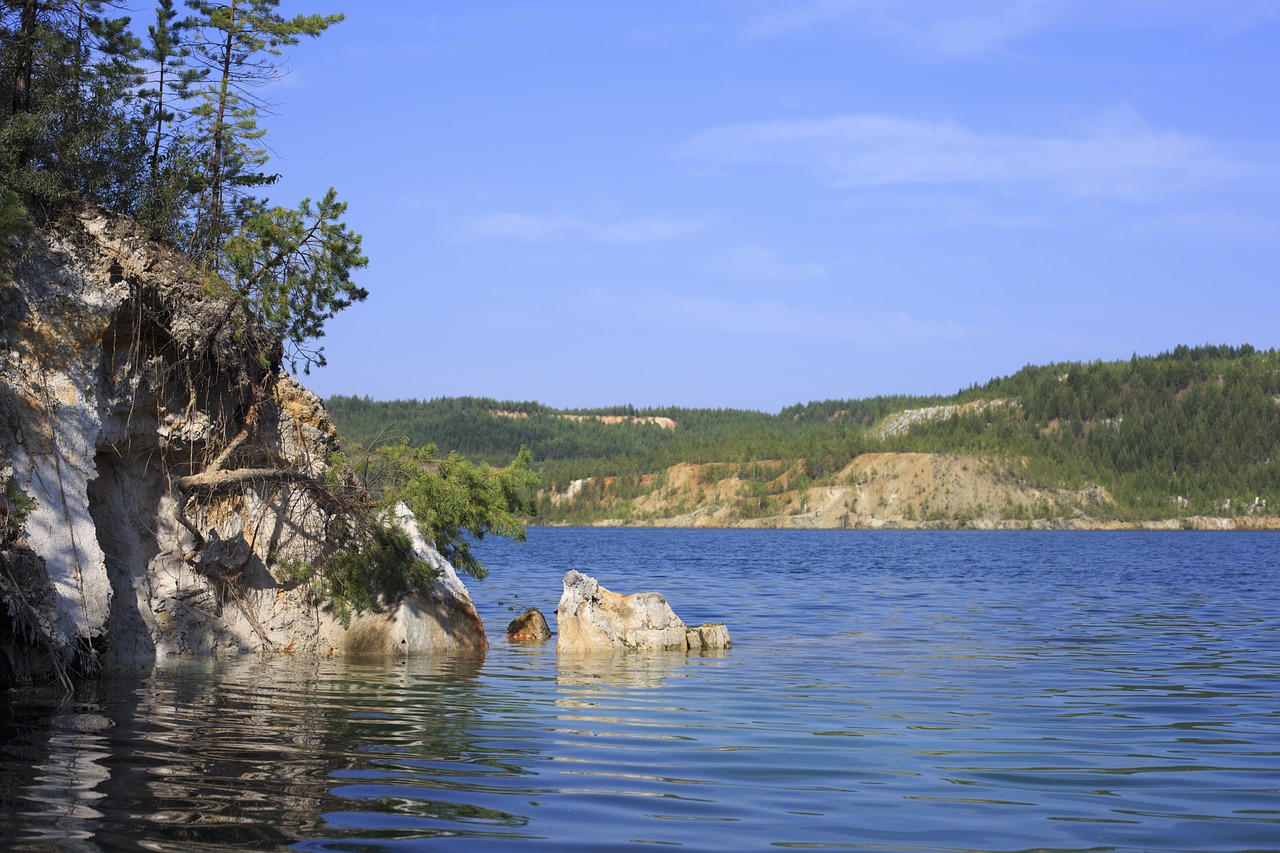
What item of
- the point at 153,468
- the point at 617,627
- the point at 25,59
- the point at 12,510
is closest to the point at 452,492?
the point at 617,627

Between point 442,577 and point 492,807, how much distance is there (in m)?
11.7

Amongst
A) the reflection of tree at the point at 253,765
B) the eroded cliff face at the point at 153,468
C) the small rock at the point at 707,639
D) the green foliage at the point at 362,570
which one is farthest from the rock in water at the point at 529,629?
the reflection of tree at the point at 253,765

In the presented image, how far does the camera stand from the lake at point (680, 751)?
728cm

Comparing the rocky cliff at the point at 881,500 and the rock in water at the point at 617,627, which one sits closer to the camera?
the rock in water at the point at 617,627

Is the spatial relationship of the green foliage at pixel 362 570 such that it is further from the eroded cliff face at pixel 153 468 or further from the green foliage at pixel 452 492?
the green foliage at pixel 452 492

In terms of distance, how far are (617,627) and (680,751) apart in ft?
31.7

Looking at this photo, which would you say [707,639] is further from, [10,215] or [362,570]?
[10,215]

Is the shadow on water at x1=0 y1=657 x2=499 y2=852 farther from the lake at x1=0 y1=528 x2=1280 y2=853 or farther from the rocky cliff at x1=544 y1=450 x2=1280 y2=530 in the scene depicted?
the rocky cliff at x1=544 y1=450 x2=1280 y2=530

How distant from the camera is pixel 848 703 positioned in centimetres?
1322

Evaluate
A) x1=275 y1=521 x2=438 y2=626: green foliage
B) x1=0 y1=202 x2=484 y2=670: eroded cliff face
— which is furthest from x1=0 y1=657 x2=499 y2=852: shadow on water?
x1=275 y1=521 x2=438 y2=626: green foliage

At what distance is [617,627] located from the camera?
1986 cm

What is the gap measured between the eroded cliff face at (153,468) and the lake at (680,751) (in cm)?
101

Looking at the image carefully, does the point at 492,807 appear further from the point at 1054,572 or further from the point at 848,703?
the point at 1054,572

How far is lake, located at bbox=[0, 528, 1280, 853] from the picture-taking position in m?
7.28
